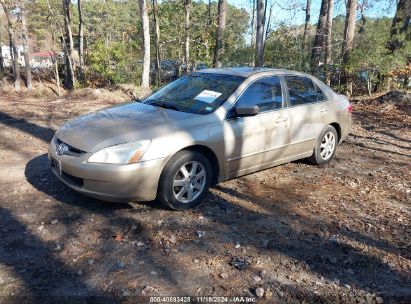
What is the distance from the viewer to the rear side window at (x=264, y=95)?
4952mm

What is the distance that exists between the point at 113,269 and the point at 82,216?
1104 mm

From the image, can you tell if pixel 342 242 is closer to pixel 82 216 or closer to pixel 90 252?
pixel 90 252

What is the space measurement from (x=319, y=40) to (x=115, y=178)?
1251 cm

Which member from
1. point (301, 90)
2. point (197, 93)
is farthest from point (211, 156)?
point (301, 90)

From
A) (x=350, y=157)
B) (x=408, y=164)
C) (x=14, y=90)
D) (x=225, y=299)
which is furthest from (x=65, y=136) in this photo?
(x=14, y=90)

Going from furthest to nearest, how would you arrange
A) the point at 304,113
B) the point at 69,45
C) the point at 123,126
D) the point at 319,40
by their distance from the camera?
the point at 69,45 → the point at 319,40 → the point at 304,113 → the point at 123,126

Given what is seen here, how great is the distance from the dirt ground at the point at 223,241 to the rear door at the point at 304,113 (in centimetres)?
51

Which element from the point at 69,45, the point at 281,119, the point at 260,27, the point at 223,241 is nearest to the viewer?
the point at 223,241

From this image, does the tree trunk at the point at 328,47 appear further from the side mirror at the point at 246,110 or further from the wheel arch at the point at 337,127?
the side mirror at the point at 246,110

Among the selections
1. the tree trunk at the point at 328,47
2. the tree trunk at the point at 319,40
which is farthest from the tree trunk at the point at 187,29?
the tree trunk at the point at 328,47

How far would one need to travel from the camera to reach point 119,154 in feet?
13.0

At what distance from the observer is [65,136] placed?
4391 millimetres

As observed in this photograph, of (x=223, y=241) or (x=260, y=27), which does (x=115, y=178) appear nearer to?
(x=223, y=241)

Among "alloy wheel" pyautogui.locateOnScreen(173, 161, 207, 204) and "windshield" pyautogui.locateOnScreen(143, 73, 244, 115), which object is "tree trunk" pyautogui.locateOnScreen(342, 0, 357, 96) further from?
"alloy wheel" pyautogui.locateOnScreen(173, 161, 207, 204)
